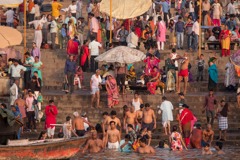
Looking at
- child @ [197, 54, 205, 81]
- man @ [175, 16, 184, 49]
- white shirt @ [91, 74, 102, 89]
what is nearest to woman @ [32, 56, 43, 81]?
white shirt @ [91, 74, 102, 89]

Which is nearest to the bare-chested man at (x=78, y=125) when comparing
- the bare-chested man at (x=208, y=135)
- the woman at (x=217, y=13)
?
the bare-chested man at (x=208, y=135)

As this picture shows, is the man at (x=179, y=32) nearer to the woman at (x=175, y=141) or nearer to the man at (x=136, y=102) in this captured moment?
the man at (x=136, y=102)

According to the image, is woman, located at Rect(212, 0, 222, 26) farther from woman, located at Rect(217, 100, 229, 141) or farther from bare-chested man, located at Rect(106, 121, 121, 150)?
bare-chested man, located at Rect(106, 121, 121, 150)

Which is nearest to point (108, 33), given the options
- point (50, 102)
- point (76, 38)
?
point (76, 38)

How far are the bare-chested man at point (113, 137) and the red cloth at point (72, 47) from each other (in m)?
8.57

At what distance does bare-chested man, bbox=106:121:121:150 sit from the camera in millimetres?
41531

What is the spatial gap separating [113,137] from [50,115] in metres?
2.62

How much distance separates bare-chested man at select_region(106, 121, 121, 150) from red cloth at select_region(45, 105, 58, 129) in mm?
2304

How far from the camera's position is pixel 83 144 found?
131 ft

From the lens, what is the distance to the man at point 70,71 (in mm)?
46250

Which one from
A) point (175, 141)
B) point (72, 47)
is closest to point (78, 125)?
point (175, 141)

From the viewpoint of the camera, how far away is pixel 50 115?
43281 millimetres

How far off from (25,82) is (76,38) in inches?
166

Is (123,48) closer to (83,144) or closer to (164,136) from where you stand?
(164,136)
